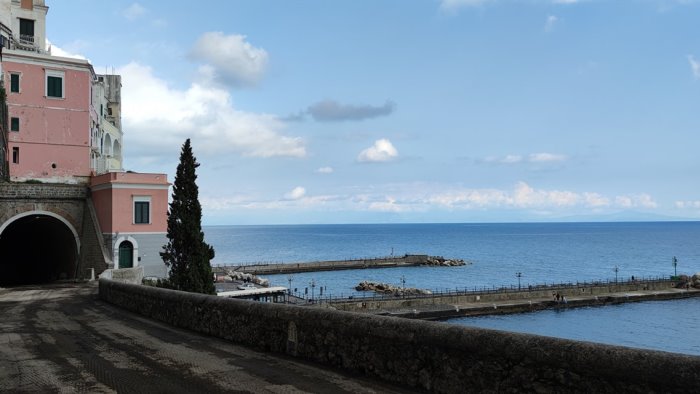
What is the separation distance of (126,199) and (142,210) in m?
1.40

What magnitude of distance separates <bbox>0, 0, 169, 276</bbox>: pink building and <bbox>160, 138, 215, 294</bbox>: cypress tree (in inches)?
343

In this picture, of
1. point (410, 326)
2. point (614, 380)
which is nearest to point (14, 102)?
point (410, 326)

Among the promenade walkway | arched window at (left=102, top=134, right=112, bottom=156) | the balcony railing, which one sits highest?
the balcony railing

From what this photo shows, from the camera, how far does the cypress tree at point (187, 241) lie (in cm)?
2989

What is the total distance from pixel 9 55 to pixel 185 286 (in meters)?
23.3

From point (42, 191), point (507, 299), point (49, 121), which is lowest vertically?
point (507, 299)

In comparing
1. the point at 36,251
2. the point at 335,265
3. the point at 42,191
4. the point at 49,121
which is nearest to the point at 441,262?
the point at 335,265

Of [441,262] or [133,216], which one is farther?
[441,262]

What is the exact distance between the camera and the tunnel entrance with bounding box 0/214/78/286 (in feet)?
139

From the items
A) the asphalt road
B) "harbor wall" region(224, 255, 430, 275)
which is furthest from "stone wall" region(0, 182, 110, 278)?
"harbor wall" region(224, 255, 430, 275)

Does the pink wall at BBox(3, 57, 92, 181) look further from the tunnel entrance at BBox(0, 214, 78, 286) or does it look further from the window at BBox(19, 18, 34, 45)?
the window at BBox(19, 18, 34, 45)

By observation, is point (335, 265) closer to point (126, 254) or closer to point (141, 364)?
point (126, 254)

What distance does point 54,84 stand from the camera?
40281mm

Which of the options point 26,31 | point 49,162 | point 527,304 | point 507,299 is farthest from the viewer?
point 507,299
